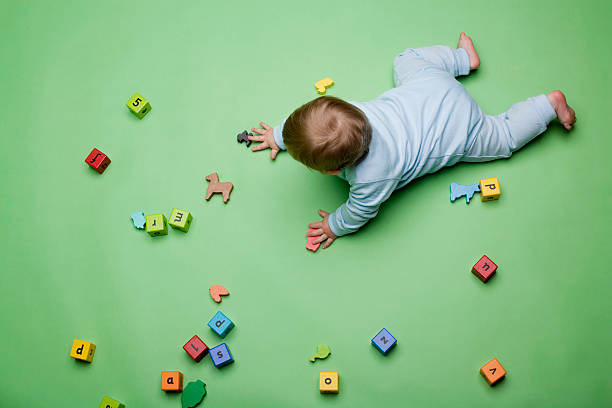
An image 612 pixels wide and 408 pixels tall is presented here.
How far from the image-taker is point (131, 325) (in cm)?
122

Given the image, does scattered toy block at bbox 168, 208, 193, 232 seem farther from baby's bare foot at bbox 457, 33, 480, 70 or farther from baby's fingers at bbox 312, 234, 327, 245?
baby's bare foot at bbox 457, 33, 480, 70

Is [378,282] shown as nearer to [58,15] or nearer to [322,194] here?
[322,194]

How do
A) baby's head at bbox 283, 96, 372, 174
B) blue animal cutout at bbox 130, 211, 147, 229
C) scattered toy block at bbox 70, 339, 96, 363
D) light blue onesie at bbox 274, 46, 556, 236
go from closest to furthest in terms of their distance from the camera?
baby's head at bbox 283, 96, 372, 174, light blue onesie at bbox 274, 46, 556, 236, scattered toy block at bbox 70, 339, 96, 363, blue animal cutout at bbox 130, 211, 147, 229

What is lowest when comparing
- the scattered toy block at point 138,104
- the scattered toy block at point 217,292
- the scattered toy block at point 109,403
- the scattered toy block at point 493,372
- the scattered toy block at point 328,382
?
the scattered toy block at point 493,372

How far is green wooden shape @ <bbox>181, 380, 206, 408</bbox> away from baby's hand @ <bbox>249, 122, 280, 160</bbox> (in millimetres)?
591

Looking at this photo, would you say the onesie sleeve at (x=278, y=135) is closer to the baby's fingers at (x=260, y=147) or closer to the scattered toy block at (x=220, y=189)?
the baby's fingers at (x=260, y=147)

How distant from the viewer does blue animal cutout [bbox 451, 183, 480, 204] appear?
4.08 feet

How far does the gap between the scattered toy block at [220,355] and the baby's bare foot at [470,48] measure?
962mm

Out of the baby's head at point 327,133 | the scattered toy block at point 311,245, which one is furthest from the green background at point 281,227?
the baby's head at point 327,133

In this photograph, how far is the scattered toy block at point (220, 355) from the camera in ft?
3.74

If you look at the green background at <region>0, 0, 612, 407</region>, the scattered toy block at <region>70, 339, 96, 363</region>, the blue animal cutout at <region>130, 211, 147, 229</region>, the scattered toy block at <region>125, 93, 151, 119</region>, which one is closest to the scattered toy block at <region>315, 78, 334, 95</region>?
the green background at <region>0, 0, 612, 407</region>

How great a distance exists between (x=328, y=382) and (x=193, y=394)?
0.31m

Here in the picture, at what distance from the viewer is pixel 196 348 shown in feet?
3.79

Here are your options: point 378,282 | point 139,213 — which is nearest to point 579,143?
point 378,282
